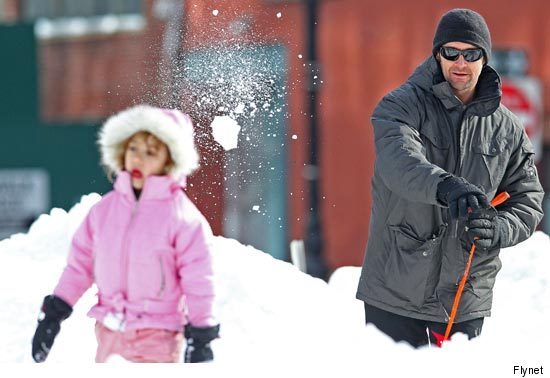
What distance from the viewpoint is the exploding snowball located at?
5.02m

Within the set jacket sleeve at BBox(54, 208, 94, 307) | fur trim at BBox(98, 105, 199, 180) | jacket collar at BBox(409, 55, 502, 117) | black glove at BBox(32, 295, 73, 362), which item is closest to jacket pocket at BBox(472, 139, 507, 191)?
jacket collar at BBox(409, 55, 502, 117)

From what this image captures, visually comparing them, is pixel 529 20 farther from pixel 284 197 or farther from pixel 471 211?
pixel 471 211

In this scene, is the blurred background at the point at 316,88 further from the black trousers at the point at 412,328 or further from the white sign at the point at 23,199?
the black trousers at the point at 412,328

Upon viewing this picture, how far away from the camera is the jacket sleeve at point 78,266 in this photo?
3336 mm

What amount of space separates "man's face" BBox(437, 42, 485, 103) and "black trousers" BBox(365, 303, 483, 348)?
29.3 inches

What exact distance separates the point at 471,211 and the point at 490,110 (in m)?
0.47

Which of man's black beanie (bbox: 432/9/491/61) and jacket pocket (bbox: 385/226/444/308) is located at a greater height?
man's black beanie (bbox: 432/9/491/61)

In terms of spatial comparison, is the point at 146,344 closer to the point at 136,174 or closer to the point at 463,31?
the point at 136,174

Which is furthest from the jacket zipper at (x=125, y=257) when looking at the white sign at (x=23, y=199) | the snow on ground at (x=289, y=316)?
the white sign at (x=23, y=199)

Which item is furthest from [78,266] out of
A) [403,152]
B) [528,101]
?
[528,101]

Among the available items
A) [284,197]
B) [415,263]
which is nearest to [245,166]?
[415,263]

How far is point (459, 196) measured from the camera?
3.36 meters

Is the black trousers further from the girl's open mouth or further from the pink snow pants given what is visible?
the girl's open mouth

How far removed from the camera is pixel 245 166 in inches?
207
